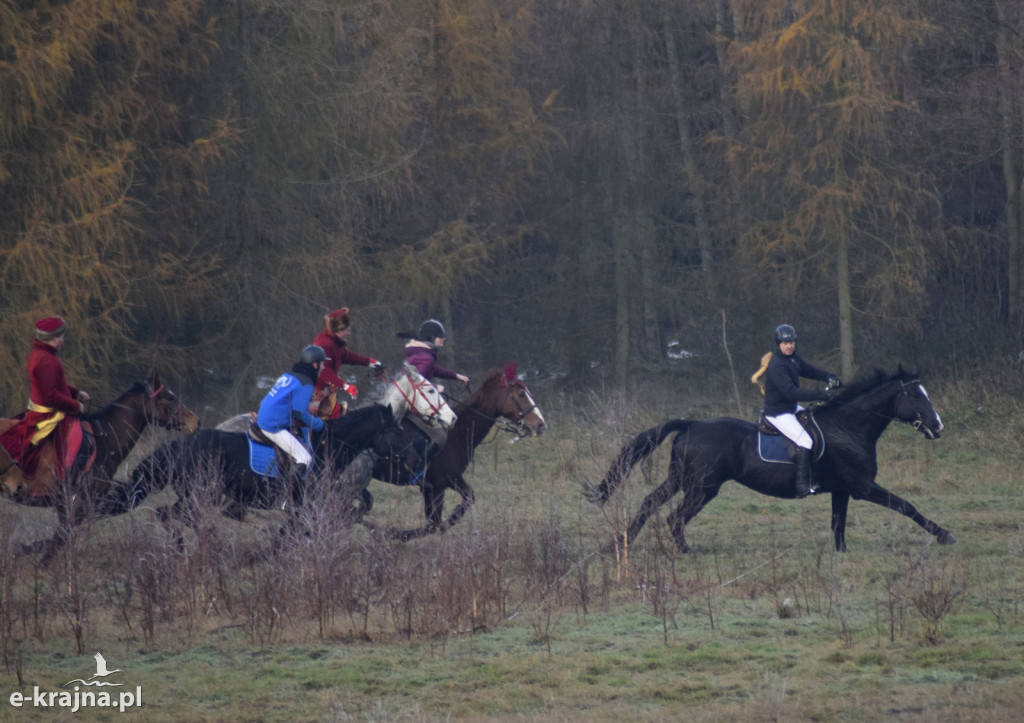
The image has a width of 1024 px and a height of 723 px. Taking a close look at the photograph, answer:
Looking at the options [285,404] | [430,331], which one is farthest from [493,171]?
[285,404]

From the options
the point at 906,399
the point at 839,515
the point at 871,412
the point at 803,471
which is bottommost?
the point at 839,515

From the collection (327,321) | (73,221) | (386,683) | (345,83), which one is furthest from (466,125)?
(386,683)

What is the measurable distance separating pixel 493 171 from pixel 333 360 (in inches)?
574

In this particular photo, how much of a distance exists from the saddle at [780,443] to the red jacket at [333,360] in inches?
158

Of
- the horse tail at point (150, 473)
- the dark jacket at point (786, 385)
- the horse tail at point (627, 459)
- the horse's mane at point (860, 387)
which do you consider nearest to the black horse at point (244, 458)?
the horse tail at point (150, 473)

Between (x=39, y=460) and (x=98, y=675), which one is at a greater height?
(x=39, y=460)

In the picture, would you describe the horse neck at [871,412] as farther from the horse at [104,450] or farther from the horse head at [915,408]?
the horse at [104,450]

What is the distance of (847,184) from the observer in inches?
844

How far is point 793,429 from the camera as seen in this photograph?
11.4m

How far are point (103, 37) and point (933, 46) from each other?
Answer: 14971 millimetres

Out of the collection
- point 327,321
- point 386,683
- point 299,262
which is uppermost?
point 299,262

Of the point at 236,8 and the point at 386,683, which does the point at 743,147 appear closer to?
the point at 236,8

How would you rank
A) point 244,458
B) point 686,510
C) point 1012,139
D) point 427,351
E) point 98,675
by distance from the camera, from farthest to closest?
point 1012,139 → point 427,351 → point 686,510 → point 244,458 → point 98,675

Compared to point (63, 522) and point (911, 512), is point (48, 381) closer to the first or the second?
point (63, 522)
